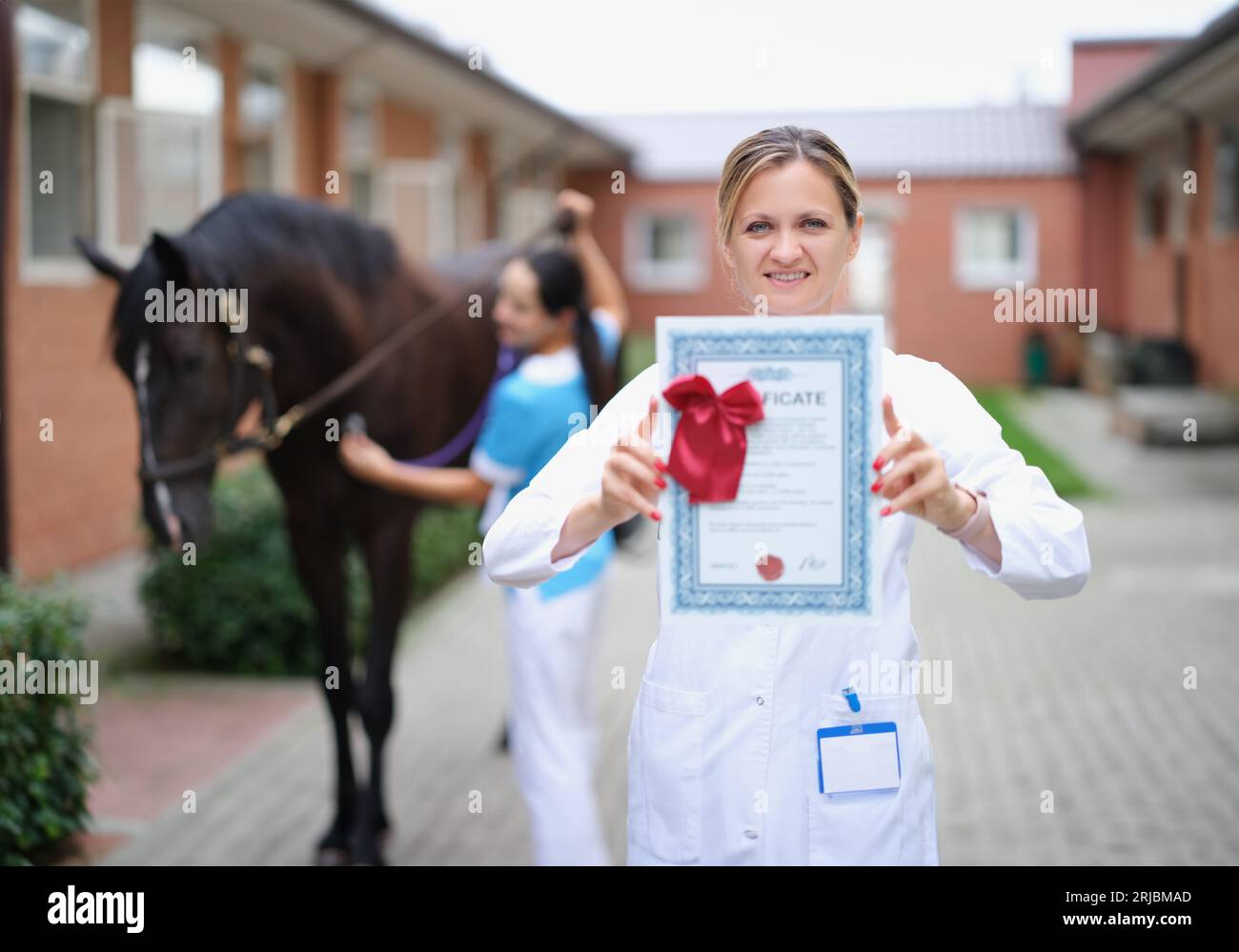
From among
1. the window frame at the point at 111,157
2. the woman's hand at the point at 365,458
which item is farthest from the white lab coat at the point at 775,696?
the window frame at the point at 111,157

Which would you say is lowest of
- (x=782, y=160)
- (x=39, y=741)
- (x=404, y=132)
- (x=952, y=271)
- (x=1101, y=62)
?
(x=39, y=741)

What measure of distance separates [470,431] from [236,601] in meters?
2.37

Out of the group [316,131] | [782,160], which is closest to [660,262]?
[316,131]

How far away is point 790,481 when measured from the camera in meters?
1.89

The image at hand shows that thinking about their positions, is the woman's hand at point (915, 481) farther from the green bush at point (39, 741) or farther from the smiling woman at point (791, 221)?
the green bush at point (39, 741)

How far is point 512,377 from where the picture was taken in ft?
14.1

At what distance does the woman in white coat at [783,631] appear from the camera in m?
2.07

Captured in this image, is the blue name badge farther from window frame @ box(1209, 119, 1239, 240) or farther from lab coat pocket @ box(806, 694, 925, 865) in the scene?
window frame @ box(1209, 119, 1239, 240)

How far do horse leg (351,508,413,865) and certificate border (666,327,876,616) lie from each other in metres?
3.14

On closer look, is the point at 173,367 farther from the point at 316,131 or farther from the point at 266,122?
the point at 316,131

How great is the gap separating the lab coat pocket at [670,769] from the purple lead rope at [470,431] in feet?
9.79

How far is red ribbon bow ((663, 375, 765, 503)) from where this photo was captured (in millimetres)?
1854
